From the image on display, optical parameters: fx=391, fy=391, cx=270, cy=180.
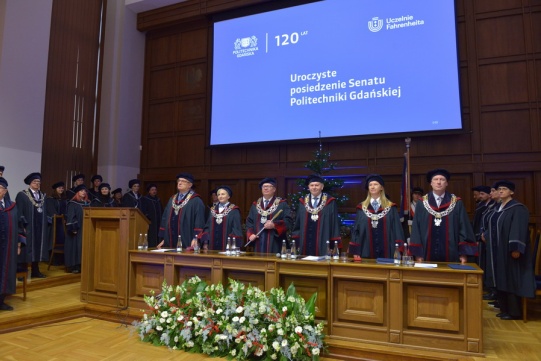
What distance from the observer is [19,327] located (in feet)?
11.9

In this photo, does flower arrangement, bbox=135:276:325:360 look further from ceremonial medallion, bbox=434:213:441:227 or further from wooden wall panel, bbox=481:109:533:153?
wooden wall panel, bbox=481:109:533:153

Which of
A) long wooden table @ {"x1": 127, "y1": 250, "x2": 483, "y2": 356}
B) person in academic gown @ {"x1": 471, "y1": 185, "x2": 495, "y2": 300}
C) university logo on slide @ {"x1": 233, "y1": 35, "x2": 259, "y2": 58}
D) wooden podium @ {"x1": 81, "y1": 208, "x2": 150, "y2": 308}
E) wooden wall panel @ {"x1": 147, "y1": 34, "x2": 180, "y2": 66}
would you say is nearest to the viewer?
long wooden table @ {"x1": 127, "y1": 250, "x2": 483, "y2": 356}

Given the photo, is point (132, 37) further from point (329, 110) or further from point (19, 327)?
point (19, 327)

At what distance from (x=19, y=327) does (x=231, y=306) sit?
2141 mm

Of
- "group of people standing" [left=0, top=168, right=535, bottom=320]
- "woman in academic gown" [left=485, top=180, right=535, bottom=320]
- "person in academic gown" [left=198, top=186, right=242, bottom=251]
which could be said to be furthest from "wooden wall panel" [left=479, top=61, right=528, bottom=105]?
"person in academic gown" [left=198, top=186, right=242, bottom=251]

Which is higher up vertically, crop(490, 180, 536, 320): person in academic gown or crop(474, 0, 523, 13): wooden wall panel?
crop(474, 0, 523, 13): wooden wall panel

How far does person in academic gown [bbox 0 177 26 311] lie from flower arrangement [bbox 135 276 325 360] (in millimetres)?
1605

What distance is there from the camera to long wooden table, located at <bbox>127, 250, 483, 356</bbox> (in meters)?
2.77

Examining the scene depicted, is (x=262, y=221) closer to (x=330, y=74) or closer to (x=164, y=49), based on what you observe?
(x=330, y=74)

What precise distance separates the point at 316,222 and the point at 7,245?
10.4 feet

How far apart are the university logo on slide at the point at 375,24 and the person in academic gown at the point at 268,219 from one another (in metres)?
3.39

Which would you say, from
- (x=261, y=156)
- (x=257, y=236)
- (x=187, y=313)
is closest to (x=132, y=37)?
(x=261, y=156)

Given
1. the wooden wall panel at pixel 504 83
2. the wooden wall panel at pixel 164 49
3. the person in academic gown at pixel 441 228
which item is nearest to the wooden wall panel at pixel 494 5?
the wooden wall panel at pixel 504 83

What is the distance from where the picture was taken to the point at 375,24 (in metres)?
6.14
